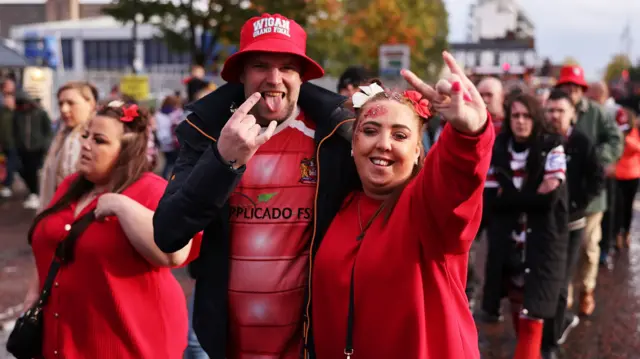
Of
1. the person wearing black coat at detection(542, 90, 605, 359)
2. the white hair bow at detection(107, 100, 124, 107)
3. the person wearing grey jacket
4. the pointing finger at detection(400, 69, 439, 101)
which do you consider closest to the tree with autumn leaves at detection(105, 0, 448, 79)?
the person wearing grey jacket

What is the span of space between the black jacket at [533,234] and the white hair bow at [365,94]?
2.72m

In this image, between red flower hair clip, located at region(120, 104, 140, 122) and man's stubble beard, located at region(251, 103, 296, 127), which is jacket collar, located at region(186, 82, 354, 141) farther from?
red flower hair clip, located at region(120, 104, 140, 122)

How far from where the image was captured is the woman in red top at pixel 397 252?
2344 mm

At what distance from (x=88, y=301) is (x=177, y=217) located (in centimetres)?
108

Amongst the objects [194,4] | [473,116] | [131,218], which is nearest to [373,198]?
[473,116]

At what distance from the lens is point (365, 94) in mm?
2775

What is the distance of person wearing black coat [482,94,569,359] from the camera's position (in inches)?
203

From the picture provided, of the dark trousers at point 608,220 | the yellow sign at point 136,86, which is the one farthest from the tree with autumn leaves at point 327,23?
the dark trousers at point 608,220

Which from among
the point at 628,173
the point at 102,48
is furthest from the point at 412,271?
the point at 102,48

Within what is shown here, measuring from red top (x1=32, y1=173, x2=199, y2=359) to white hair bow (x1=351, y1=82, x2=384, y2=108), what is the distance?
3.95ft

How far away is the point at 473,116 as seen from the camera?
2.16 m

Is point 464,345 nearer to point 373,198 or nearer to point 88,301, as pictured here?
point 373,198

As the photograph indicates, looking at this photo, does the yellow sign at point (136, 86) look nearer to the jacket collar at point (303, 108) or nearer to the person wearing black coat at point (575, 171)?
the person wearing black coat at point (575, 171)

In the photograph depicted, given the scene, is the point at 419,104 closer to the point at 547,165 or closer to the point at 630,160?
the point at 547,165
